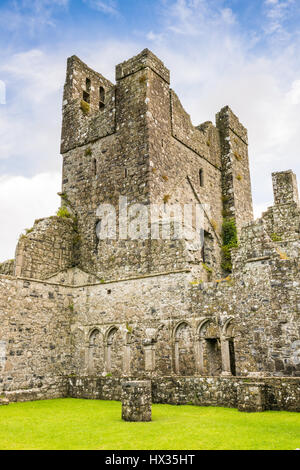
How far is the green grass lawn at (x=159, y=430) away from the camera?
23.2 feet

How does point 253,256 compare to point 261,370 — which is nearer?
point 261,370

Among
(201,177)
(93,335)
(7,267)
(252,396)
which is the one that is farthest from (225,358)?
(201,177)

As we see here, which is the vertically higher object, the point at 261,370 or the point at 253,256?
the point at 253,256

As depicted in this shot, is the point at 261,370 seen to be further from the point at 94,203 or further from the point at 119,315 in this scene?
the point at 94,203

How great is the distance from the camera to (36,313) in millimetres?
17031

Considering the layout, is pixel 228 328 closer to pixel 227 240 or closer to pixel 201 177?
pixel 227 240

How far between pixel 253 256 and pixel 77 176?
36.0 feet

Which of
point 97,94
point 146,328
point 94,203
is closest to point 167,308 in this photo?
point 146,328

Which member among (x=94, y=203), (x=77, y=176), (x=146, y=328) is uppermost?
(x=77, y=176)

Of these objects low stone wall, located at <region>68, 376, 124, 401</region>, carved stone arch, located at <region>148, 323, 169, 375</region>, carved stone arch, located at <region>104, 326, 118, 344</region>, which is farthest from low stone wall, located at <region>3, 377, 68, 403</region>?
carved stone arch, located at <region>148, 323, 169, 375</region>

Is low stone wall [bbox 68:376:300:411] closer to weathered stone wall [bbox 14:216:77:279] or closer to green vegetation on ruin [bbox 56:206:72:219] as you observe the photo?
weathered stone wall [bbox 14:216:77:279]

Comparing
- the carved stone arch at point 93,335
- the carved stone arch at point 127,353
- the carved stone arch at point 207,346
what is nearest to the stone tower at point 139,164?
the carved stone arch at point 93,335

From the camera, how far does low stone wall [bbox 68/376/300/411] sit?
10.1 m
